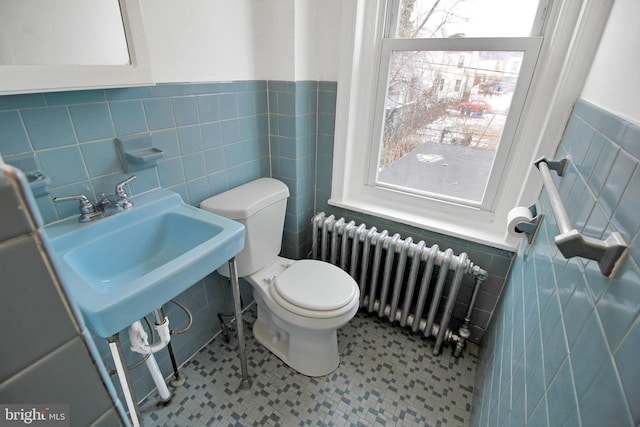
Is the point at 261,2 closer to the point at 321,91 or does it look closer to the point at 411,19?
the point at 321,91

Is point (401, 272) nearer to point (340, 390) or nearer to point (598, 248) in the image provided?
point (340, 390)

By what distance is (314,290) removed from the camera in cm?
139

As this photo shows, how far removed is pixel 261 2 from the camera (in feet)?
4.53

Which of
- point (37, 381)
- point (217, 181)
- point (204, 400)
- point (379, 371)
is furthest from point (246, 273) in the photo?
point (37, 381)

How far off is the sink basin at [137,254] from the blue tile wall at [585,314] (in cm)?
87

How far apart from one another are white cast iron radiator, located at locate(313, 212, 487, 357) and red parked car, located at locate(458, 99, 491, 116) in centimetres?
65

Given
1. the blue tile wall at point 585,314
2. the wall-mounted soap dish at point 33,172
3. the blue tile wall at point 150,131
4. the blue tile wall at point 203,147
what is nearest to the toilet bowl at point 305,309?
the blue tile wall at point 203,147

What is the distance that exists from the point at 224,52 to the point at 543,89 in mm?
1309

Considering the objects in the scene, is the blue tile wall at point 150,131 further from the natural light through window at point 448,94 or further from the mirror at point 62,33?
the natural light through window at point 448,94

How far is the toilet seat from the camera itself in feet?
4.32

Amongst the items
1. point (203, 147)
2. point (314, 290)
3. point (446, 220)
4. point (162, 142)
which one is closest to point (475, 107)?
point (446, 220)

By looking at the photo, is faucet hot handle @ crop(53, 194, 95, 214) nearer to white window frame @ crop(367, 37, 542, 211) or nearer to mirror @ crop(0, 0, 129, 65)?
mirror @ crop(0, 0, 129, 65)

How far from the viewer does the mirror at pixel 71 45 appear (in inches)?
29.8

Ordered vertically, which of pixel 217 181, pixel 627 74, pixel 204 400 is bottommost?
pixel 204 400
